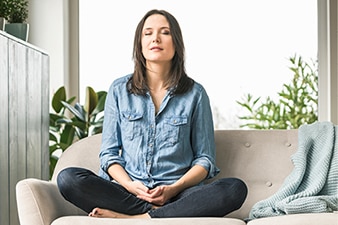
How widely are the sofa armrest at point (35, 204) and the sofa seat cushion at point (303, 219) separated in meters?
0.69

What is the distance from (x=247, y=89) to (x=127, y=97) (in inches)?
78.1

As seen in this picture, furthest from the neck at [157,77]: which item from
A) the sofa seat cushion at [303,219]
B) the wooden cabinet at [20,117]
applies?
the sofa seat cushion at [303,219]

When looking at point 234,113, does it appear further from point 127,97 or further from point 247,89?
point 127,97

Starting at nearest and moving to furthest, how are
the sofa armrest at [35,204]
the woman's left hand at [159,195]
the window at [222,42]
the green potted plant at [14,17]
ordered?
the sofa armrest at [35,204] < the woman's left hand at [159,195] < the green potted plant at [14,17] < the window at [222,42]

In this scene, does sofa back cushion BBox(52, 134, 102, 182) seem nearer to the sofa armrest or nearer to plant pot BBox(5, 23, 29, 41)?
the sofa armrest

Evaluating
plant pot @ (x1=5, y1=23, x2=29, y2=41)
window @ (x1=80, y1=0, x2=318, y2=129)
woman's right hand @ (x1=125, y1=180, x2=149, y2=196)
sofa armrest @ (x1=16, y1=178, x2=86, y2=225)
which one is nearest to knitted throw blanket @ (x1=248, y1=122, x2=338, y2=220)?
woman's right hand @ (x1=125, y1=180, x2=149, y2=196)

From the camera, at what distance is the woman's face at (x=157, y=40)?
3.15m

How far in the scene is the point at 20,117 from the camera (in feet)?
11.1

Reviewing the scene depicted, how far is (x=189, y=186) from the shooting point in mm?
2941

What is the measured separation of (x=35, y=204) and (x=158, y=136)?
2.15 feet

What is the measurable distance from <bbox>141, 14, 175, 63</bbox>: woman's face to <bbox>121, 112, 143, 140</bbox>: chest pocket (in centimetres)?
25

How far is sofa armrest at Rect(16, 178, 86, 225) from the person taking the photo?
2.57 meters

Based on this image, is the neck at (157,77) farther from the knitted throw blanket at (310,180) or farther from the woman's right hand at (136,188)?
the knitted throw blanket at (310,180)

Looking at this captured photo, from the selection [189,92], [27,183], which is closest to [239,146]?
[189,92]
